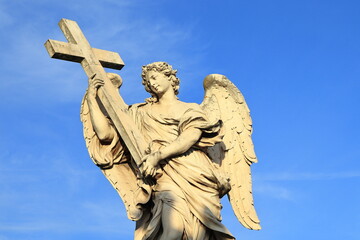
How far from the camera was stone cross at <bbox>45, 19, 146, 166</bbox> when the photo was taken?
10.6m

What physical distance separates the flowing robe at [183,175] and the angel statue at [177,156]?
0.04 ft

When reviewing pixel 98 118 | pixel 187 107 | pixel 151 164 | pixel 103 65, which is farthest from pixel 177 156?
pixel 103 65

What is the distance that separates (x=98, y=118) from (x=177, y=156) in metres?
1.23

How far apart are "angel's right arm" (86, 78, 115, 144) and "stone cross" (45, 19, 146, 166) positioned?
0.09 meters

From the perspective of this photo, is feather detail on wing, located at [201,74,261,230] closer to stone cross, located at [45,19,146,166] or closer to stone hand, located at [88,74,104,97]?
stone cross, located at [45,19,146,166]

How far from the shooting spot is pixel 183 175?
1031 cm

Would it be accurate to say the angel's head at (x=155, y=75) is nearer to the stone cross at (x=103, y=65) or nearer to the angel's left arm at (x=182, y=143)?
the stone cross at (x=103, y=65)

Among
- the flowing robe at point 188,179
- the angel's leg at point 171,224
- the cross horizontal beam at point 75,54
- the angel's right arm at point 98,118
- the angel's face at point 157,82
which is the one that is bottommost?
the angel's leg at point 171,224

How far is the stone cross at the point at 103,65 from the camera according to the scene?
1057 centimetres

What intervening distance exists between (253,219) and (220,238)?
958mm

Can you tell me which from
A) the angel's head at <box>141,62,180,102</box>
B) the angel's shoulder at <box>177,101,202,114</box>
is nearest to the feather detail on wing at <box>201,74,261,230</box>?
the angel's shoulder at <box>177,101,202,114</box>

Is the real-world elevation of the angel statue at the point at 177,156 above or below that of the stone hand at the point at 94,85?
below

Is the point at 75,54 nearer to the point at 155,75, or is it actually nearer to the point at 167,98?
the point at 155,75

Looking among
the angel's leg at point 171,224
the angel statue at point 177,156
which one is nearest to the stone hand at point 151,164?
the angel statue at point 177,156
